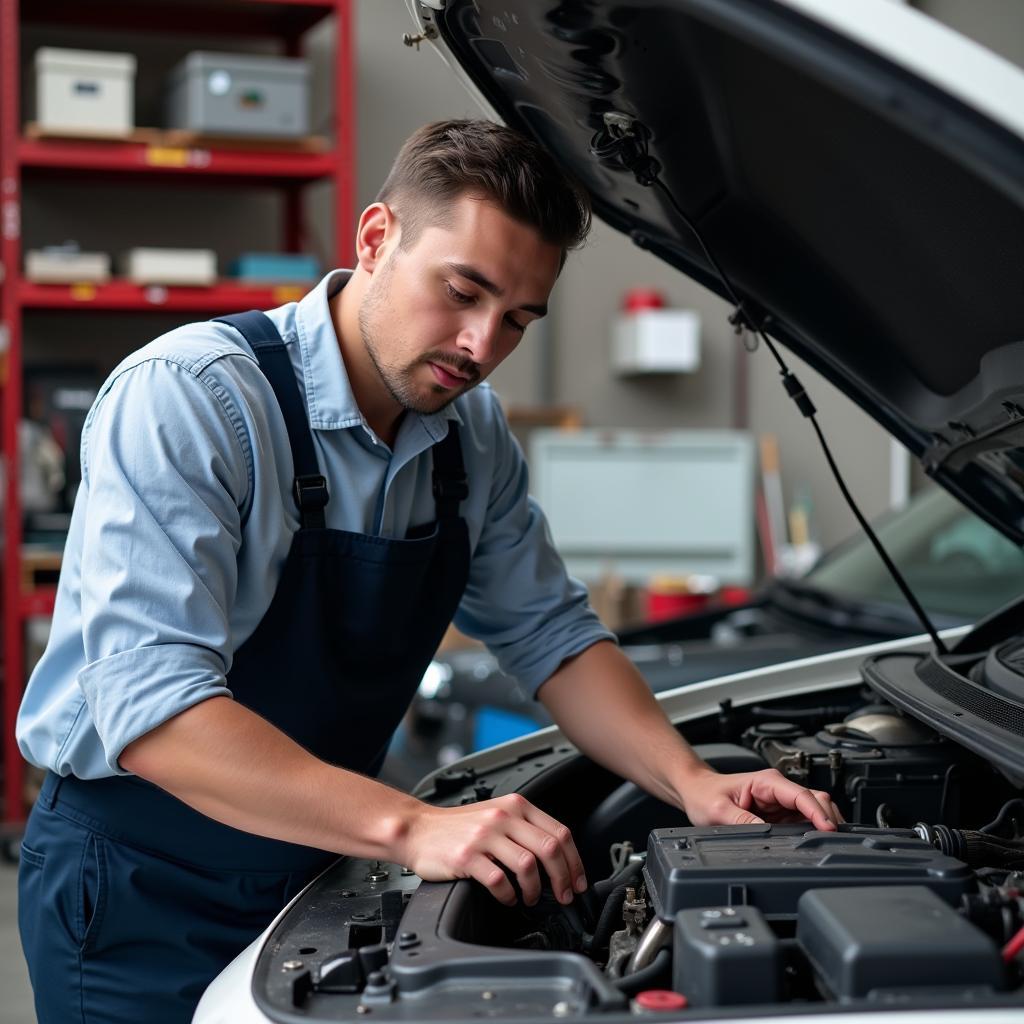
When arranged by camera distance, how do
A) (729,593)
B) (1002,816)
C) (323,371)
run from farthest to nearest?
1. (729,593)
2. (323,371)
3. (1002,816)

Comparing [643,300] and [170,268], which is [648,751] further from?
[643,300]

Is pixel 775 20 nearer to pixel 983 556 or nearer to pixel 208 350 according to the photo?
pixel 208 350

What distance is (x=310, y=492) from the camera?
140 centimetres

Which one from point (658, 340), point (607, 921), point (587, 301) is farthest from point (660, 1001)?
point (587, 301)

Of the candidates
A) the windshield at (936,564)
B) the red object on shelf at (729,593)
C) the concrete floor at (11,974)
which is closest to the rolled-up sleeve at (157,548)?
the concrete floor at (11,974)

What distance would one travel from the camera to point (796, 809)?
1.34 m

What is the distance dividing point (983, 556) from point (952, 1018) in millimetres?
2518

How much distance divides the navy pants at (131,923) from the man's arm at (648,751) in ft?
1.22

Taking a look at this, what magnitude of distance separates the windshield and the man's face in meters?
1.82

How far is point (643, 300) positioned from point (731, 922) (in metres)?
5.23

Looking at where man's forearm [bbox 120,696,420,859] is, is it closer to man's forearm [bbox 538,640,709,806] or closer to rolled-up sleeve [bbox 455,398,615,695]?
man's forearm [bbox 538,640,709,806]

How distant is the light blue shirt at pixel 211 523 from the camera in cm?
120

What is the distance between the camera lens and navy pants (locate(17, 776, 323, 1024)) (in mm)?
1379

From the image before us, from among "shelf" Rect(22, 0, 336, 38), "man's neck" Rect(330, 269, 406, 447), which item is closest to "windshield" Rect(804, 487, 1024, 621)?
"man's neck" Rect(330, 269, 406, 447)
